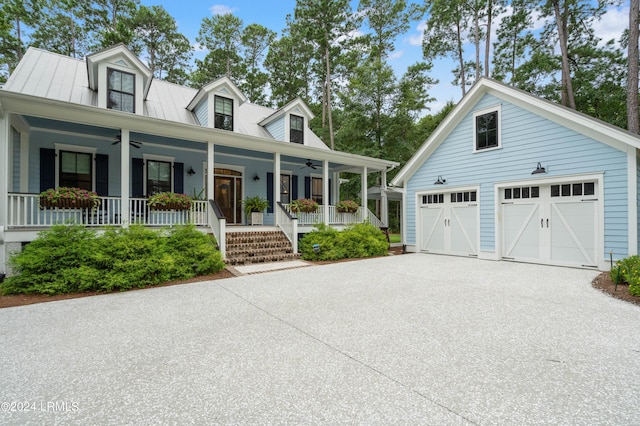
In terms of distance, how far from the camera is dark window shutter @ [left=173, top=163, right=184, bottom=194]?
31.7 feet

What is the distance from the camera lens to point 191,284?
18.7ft

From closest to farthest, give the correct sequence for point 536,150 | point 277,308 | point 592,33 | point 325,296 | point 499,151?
point 277,308, point 325,296, point 536,150, point 499,151, point 592,33

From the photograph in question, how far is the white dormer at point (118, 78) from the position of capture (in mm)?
8211

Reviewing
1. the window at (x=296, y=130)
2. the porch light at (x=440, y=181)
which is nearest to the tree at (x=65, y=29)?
the window at (x=296, y=130)

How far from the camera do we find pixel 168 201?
757 centimetres

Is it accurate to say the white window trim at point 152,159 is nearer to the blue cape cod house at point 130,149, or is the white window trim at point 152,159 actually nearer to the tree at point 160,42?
the blue cape cod house at point 130,149

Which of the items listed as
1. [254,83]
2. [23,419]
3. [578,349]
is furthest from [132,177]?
[254,83]

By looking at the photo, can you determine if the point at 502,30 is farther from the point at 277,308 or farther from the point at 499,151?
the point at 277,308

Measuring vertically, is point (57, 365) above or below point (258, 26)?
below

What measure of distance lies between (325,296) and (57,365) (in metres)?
3.28

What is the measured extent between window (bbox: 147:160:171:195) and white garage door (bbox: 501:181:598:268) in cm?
1069

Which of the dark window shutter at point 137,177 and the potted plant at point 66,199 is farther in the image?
the dark window shutter at point 137,177

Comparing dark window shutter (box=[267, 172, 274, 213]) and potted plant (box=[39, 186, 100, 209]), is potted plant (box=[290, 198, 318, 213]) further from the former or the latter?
potted plant (box=[39, 186, 100, 209])

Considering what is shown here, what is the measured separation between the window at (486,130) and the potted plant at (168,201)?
9.03 meters
